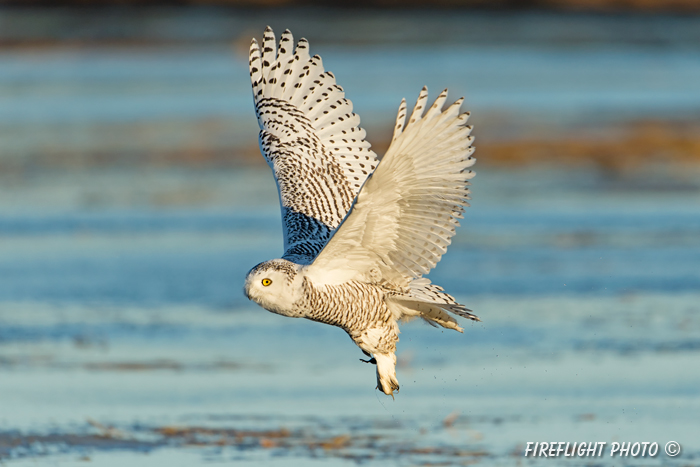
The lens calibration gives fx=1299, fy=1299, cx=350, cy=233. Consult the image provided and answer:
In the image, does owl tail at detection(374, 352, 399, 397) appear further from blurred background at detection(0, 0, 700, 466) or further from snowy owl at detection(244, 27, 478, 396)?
blurred background at detection(0, 0, 700, 466)

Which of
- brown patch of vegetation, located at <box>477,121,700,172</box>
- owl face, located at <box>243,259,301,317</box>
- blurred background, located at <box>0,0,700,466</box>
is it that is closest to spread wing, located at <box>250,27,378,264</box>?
owl face, located at <box>243,259,301,317</box>

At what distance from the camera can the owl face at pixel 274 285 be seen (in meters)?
6.03

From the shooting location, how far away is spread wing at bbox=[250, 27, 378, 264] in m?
7.34

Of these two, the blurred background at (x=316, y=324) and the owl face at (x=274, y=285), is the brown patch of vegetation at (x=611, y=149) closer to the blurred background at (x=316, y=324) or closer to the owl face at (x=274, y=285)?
the blurred background at (x=316, y=324)

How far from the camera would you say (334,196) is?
7.36 meters

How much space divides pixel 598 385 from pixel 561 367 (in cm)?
43

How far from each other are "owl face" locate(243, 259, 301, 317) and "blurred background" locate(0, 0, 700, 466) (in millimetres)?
1584

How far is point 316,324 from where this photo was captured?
10.3 metres

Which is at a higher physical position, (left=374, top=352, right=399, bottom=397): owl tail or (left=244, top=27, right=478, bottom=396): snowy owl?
(left=244, top=27, right=478, bottom=396): snowy owl

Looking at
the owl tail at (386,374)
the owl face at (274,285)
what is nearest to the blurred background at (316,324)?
the owl tail at (386,374)

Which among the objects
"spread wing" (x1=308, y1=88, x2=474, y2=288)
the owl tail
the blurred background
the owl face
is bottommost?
the blurred background

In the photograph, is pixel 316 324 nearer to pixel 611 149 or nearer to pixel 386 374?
pixel 386 374

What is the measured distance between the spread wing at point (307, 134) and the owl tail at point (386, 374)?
3.09ft

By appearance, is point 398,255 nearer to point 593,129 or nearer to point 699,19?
point 593,129
